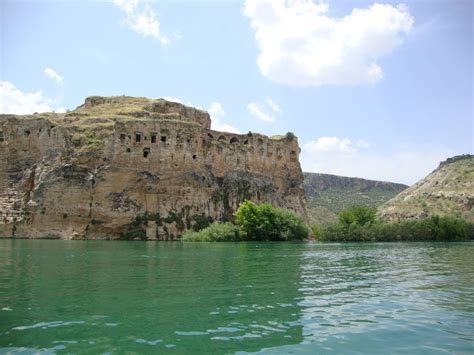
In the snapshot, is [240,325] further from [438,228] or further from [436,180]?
[436,180]

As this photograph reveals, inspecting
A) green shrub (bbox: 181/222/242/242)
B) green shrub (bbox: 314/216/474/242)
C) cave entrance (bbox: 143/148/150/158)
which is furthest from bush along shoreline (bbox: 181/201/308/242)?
cave entrance (bbox: 143/148/150/158)

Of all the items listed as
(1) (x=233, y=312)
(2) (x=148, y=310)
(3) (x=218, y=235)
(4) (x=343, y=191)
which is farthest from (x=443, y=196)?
(2) (x=148, y=310)

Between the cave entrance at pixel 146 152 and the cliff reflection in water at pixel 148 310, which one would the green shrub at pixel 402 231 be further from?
the cliff reflection in water at pixel 148 310

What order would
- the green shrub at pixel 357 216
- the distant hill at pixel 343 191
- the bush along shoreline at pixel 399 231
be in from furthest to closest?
1. the distant hill at pixel 343 191
2. the green shrub at pixel 357 216
3. the bush along shoreline at pixel 399 231

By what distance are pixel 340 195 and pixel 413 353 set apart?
446 feet

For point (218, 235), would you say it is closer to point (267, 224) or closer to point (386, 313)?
point (267, 224)

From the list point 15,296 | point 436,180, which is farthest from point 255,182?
point 15,296

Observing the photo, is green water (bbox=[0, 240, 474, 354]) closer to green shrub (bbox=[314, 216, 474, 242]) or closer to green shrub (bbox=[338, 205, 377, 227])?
green shrub (bbox=[314, 216, 474, 242])

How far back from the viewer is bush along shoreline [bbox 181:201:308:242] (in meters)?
58.3

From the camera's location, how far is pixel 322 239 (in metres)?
67.8

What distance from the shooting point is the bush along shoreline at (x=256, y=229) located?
58.3 metres

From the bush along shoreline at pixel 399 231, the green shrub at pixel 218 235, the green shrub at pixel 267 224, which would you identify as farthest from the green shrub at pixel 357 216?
the green shrub at pixel 218 235

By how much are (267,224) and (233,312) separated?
47219 mm

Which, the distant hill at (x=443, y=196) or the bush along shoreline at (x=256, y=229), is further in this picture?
the distant hill at (x=443, y=196)
